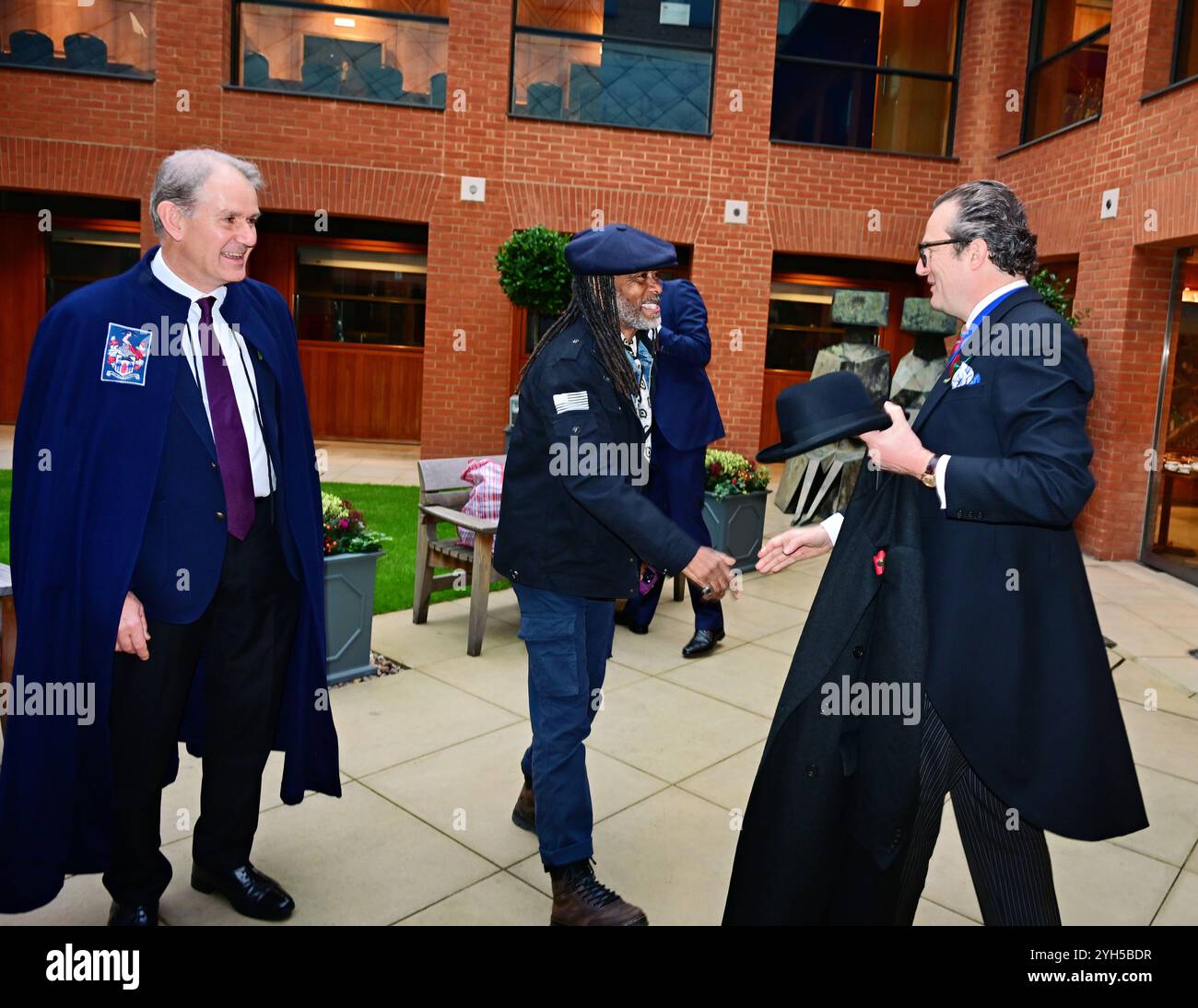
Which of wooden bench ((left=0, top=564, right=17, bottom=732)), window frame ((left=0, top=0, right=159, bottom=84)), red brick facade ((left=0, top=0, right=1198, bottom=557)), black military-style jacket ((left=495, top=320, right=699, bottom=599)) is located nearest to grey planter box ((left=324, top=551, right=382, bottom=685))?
wooden bench ((left=0, top=564, right=17, bottom=732))

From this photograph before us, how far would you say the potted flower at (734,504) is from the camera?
7473 mm

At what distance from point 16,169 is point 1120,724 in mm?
12723

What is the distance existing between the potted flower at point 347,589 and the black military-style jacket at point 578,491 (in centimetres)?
211

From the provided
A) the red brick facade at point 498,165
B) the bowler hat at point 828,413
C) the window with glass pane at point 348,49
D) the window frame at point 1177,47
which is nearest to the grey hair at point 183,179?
the bowler hat at point 828,413

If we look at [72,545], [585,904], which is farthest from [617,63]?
[585,904]

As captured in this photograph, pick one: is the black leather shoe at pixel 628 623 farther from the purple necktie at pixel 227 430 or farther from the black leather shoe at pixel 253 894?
the purple necktie at pixel 227 430

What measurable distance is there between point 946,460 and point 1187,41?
342 inches

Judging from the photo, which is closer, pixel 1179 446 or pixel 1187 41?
pixel 1187 41

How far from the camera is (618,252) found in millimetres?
2955

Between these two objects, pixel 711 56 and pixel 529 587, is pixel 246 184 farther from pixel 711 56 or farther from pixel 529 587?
pixel 711 56

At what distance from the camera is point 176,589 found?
8.89 ft

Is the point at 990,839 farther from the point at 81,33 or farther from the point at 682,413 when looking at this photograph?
the point at 81,33

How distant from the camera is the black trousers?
9.09ft
